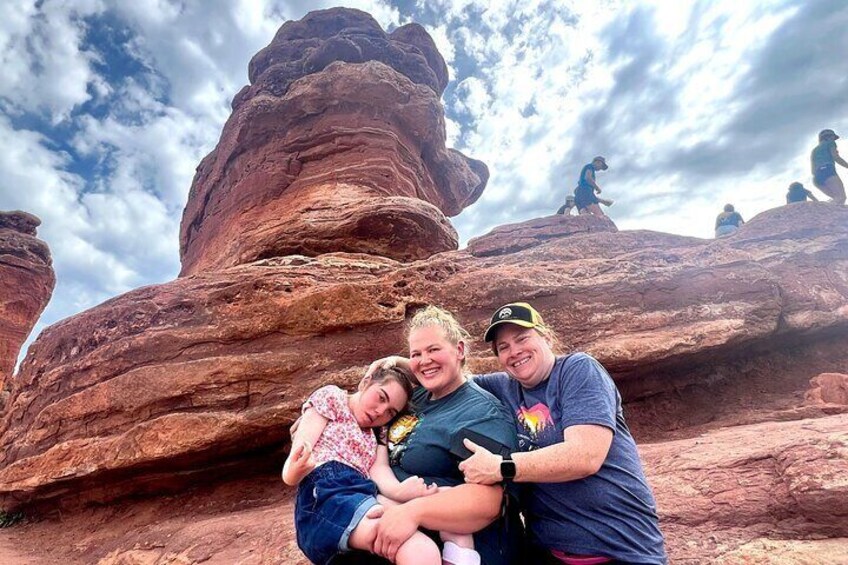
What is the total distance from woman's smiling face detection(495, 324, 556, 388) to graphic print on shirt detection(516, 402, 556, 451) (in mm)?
204

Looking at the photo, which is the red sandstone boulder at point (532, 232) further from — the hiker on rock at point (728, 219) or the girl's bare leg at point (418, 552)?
the girl's bare leg at point (418, 552)

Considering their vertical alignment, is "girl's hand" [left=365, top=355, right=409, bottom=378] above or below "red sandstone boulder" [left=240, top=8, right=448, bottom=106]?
below

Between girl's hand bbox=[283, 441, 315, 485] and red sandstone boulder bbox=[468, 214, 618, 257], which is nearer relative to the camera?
girl's hand bbox=[283, 441, 315, 485]

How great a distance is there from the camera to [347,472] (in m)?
2.88

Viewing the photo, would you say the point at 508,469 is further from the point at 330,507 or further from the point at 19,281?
the point at 19,281

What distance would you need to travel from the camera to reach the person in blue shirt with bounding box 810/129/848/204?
42.7ft

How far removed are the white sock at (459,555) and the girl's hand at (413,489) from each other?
11.9 inches

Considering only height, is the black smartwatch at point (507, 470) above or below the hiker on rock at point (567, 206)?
below

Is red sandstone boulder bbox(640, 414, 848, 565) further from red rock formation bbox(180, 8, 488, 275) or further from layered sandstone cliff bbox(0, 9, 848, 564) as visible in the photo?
red rock formation bbox(180, 8, 488, 275)

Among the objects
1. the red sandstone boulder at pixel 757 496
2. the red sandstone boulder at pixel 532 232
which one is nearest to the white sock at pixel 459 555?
the red sandstone boulder at pixel 757 496

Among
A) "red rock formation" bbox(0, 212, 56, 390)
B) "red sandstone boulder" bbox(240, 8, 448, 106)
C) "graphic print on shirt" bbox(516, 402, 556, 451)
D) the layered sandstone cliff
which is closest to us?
"graphic print on shirt" bbox(516, 402, 556, 451)

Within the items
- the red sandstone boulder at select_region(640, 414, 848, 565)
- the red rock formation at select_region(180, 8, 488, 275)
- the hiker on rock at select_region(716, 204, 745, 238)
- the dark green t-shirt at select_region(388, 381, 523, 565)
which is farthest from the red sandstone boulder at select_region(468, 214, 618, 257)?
the dark green t-shirt at select_region(388, 381, 523, 565)

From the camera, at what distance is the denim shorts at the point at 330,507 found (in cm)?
262

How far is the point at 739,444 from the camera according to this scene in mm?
5574
